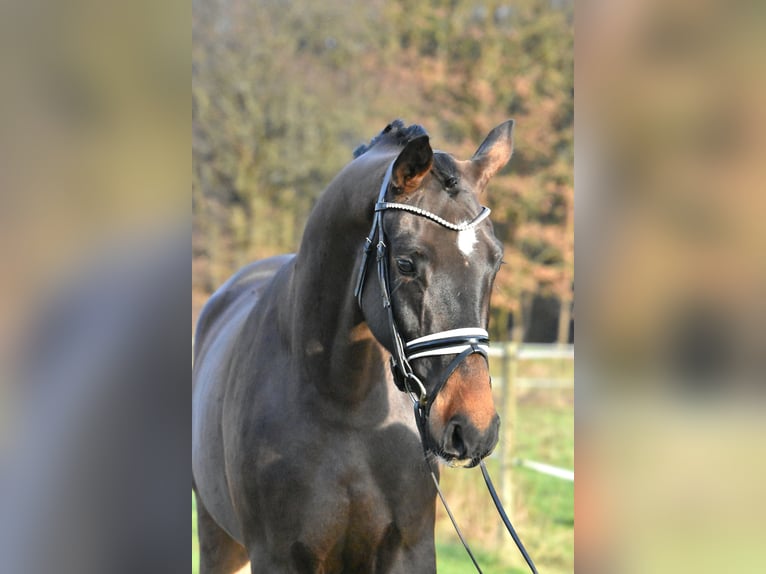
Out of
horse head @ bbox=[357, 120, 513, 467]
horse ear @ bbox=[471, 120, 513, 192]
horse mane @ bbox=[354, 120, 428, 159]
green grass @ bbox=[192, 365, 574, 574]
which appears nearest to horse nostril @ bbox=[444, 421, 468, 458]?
horse head @ bbox=[357, 120, 513, 467]

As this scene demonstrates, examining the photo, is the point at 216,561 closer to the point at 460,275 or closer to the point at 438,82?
the point at 460,275

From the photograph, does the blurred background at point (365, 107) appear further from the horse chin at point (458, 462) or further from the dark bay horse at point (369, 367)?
the horse chin at point (458, 462)

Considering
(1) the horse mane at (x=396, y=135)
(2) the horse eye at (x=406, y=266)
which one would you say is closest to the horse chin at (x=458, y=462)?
(2) the horse eye at (x=406, y=266)

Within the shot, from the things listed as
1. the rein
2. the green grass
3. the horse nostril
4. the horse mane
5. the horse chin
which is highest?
the horse mane

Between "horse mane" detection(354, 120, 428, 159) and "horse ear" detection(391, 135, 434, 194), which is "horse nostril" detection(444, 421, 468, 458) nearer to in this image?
"horse ear" detection(391, 135, 434, 194)

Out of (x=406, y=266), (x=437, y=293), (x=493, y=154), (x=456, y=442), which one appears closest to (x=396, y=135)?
(x=493, y=154)

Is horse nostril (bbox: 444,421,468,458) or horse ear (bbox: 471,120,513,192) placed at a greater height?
horse ear (bbox: 471,120,513,192)

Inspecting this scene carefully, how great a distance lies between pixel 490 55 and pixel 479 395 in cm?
1371

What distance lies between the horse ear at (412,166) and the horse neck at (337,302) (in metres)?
0.25

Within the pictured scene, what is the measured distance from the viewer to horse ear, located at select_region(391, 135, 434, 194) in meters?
2.37

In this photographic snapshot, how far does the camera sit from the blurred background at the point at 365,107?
47.3ft

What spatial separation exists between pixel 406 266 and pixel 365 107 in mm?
12673
